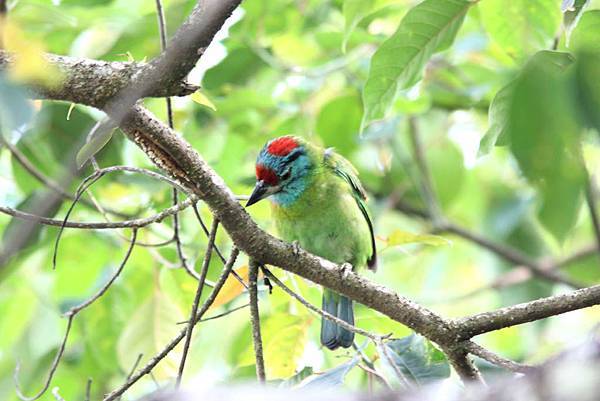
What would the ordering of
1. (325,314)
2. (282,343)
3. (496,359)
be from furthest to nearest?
(282,343) → (325,314) → (496,359)

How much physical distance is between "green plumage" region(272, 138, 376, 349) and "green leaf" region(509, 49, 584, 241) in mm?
2705

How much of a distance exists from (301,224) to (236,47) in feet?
3.03

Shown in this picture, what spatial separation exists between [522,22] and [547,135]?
1.99 metres

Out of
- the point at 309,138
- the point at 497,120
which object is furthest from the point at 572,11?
the point at 309,138

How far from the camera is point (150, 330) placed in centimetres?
353

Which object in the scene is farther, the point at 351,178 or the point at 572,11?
the point at 351,178

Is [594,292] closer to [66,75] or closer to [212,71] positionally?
[66,75]

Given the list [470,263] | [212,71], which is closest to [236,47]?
[212,71]

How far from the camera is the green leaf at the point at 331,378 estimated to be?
95.1 inches

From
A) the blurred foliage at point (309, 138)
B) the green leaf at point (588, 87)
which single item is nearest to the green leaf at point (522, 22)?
the blurred foliage at point (309, 138)

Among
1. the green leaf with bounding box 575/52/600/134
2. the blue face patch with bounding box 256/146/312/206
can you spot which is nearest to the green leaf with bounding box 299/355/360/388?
the green leaf with bounding box 575/52/600/134

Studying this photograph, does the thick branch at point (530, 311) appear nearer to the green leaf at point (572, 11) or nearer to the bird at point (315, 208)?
the green leaf at point (572, 11)

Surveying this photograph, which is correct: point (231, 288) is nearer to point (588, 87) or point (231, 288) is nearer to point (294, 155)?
point (294, 155)

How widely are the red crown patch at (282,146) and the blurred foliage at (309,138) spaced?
0.74 ft
